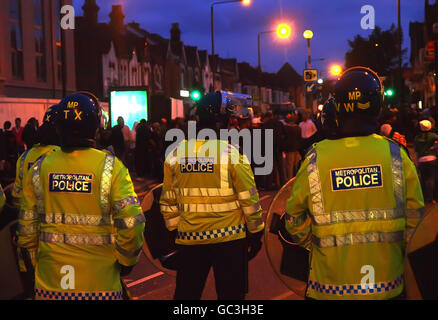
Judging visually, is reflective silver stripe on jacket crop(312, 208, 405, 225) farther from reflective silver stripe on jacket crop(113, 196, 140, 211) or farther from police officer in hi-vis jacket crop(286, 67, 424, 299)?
reflective silver stripe on jacket crop(113, 196, 140, 211)

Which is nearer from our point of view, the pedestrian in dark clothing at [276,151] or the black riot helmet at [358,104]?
the black riot helmet at [358,104]

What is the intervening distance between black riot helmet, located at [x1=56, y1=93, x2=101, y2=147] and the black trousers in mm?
1241

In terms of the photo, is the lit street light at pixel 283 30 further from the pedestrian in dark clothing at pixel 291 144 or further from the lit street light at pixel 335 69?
the pedestrian in dark clothing at pixel 291 144

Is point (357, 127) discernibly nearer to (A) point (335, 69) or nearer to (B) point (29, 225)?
(B) point (29, 225)

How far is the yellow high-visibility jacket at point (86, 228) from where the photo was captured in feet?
11.2

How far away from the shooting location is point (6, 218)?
4121 millimetres

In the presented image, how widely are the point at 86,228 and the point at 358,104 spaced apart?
1.63 meters

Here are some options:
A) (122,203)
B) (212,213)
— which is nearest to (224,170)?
(212,213)

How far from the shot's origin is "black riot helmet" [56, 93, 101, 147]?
3574 millimetres

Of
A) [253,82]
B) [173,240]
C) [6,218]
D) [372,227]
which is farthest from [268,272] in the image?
[253,82]

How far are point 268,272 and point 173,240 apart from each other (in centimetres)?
293

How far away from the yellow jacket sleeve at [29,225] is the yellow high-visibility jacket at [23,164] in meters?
1.35

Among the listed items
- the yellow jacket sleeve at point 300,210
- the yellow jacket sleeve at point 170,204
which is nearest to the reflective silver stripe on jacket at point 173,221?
the yellow jacket sleeve at point 170,204

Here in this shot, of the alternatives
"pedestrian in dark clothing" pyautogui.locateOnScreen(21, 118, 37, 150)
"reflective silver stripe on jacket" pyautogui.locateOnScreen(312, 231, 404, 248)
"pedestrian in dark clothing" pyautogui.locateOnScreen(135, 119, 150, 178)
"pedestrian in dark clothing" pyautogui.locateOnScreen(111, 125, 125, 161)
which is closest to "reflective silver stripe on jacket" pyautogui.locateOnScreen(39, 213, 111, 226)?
"reflective silver stripe on jacket" pyautogui.locateOnScreen(312, 231, 404, 248)
